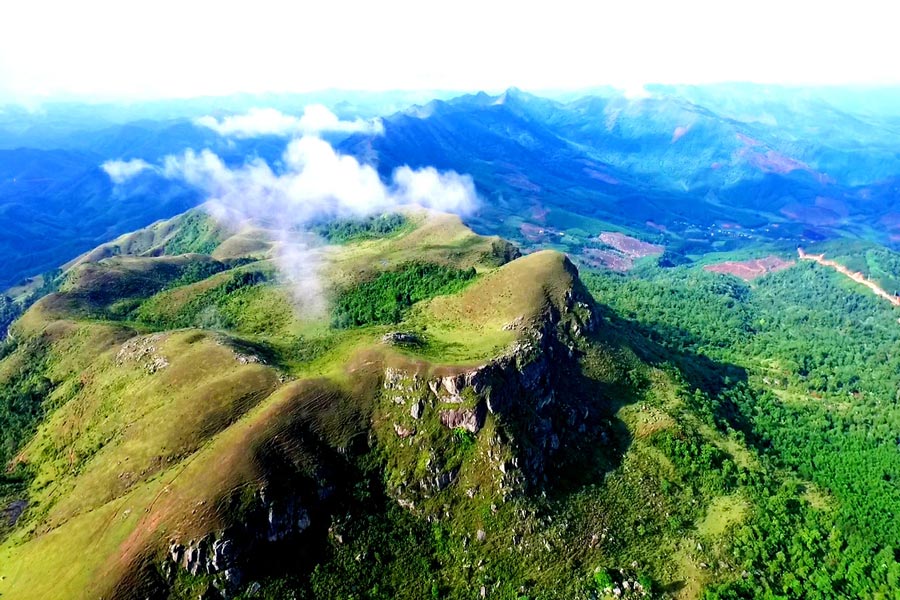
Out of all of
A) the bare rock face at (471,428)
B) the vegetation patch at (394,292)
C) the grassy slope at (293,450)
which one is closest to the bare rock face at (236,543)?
the grassy slope at (293,450)

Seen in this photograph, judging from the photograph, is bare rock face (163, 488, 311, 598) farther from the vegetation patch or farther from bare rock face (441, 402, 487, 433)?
the vegetation patch

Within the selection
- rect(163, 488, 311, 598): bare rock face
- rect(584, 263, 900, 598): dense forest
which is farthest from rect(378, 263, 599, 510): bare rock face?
rect(584, 263, 900, 598): dense forest

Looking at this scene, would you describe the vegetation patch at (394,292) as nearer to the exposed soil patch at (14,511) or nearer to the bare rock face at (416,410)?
the bare rock face at (416,410)

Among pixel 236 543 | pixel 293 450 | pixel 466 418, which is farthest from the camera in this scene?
pixel 466 418

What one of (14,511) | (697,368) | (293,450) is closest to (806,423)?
(697,368)

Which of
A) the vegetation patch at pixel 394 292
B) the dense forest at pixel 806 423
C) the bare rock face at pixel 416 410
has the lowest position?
the dense forest at pixel 806 423

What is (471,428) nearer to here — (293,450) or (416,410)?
(416,410)

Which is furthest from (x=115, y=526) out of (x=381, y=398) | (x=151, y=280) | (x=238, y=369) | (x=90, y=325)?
(x=151, y=280)

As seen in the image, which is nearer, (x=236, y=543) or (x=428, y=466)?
(x=236, y=543)

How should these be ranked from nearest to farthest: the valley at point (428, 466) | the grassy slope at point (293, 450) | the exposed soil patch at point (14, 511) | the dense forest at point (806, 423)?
the grassy slope at point (293, 450) < the valley at point (428, 466) < the exposed soil patch at point (14, 511) < the dense forest at point (806, 423)
